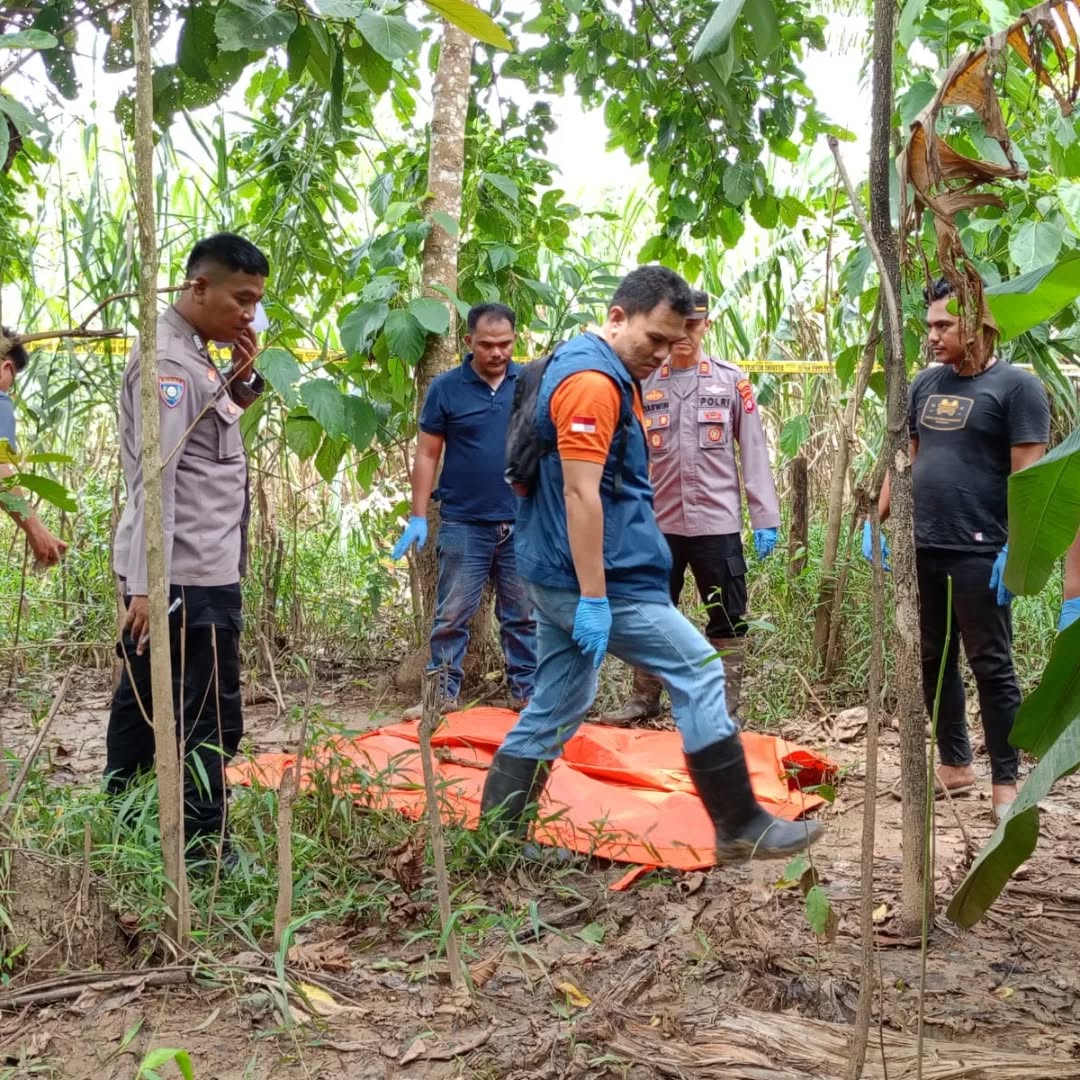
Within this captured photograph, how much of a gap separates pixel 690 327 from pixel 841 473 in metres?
1.07

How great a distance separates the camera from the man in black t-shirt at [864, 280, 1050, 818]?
3531 mm

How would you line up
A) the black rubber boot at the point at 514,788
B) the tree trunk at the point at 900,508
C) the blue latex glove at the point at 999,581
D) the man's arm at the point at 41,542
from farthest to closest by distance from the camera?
the blue latex glove at the point at 999,581
the black rubber boot at the point at 514,788
the man's arm at the point at 41,542
the tree trunk at the point at 900,508

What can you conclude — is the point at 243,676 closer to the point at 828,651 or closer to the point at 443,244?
the point at 443,244

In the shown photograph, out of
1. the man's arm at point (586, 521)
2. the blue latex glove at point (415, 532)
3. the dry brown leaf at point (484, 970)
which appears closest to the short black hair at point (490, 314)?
the blue latex glove at point (415, 532)

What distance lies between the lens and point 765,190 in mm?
4105

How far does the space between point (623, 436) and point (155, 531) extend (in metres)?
1.38

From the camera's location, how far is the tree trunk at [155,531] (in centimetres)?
203

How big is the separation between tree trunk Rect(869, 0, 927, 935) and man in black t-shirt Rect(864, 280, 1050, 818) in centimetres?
129

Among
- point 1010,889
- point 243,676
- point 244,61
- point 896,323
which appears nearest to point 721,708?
point 1010,889

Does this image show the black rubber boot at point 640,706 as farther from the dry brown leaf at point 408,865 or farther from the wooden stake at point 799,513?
the dry brown leaf at point 408,865

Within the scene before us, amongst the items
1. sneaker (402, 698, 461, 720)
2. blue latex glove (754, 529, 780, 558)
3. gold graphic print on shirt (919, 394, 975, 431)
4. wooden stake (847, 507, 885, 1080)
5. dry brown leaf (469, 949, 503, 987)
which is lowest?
dry brown leaf (469, 949, 503, 987)

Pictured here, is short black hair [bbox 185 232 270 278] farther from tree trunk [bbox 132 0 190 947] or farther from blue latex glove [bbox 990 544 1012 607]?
blue latex glove [bbox 990 544 1012 607]

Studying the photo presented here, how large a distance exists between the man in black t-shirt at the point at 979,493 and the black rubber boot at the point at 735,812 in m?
0.66

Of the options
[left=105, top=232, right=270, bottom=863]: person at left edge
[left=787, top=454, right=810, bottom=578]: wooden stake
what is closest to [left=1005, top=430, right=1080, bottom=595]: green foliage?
[left=105, top=232, right=270, bottom=863]: person at left edge
